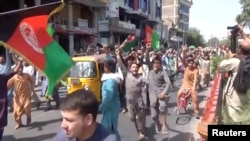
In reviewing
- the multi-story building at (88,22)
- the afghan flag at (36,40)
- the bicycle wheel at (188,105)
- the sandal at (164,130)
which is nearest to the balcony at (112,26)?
the multi-story building at (88,22)

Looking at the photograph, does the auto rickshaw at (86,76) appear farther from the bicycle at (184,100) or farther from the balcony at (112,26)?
the balcony at (112,26)

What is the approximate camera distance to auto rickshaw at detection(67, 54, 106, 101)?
31.1 feet

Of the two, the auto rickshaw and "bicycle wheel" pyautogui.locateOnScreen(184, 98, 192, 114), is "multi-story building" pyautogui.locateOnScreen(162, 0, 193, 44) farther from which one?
the auto rickshaw

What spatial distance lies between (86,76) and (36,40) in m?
4.74

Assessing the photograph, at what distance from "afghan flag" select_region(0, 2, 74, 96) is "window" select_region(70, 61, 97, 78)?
4690mm

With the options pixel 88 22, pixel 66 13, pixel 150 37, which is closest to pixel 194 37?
pixel 88 22

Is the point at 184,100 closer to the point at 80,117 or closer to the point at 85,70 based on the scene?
the point at 85,70

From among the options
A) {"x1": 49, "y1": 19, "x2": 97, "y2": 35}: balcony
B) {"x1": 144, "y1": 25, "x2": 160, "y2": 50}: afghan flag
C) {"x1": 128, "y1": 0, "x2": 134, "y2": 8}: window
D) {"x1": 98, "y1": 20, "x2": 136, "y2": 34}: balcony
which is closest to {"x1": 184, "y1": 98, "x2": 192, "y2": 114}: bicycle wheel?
{"x1": 144, "y1": 25, "x2": 160, "y2": 50}: afghan flag

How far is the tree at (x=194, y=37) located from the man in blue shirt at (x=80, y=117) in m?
102

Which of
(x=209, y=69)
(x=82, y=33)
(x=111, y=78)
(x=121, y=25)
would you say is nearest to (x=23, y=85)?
(x=111, y=78)

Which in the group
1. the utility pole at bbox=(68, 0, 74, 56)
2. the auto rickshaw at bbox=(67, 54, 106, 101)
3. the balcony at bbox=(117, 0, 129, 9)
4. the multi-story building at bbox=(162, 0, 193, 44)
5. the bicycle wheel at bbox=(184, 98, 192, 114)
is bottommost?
the bicycle wheel at bbox=(184, 98, 192, 114)

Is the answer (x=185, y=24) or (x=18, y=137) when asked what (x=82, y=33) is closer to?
(x=18, y=137)

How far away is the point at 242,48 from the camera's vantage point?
14.2 feet

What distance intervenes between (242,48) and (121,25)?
131 feet
